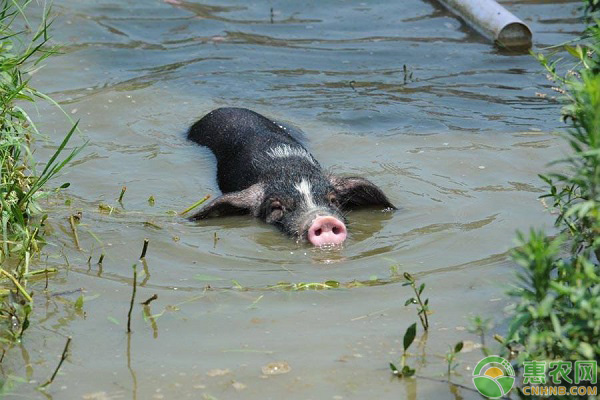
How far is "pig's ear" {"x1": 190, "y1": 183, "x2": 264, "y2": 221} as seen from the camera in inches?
236

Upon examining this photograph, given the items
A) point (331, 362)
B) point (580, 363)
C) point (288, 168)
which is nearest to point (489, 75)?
point (288, 168)

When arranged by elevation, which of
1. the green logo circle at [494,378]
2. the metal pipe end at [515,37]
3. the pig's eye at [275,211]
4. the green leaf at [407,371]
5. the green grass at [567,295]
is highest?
the green grass at [567,295]

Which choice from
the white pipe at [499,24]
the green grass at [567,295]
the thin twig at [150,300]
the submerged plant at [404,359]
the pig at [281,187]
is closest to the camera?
the green grass at [567,295]

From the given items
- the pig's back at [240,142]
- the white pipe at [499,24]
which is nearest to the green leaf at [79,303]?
the pig's back at [240,142]

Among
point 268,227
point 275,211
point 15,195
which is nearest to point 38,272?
point 15,195

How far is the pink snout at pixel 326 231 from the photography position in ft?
18.3

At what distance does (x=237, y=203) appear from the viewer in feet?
20.2

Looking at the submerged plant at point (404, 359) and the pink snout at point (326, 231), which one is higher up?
the submerged plant at point (404, 359)

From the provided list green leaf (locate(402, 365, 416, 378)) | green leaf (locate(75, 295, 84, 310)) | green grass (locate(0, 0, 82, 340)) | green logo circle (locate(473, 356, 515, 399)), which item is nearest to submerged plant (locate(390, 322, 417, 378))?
green leaf (locate(402, 365, 416, 378))

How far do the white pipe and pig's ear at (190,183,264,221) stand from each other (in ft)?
13.5

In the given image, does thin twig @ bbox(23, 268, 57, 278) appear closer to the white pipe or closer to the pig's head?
the pig's head

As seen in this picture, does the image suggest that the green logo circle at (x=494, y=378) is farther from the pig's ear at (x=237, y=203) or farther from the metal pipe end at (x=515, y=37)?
the metal pipe end at (x=515, y=37)

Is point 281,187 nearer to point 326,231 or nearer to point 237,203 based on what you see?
point 237,203

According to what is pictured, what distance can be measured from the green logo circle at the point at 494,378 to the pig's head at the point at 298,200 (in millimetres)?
2351
